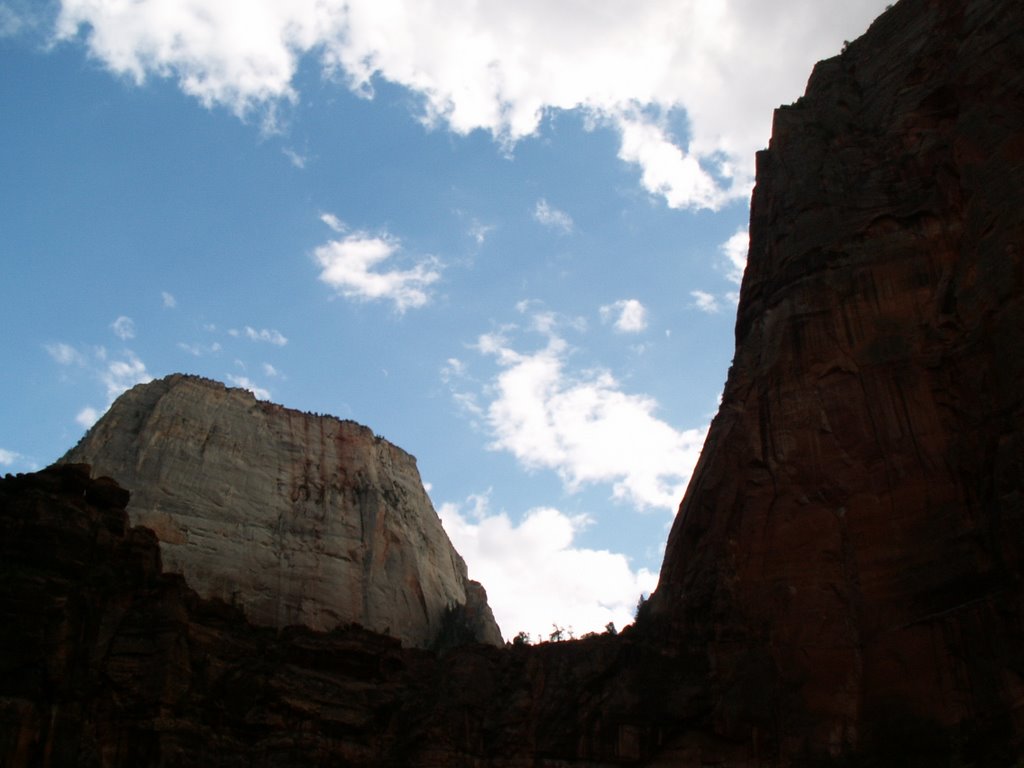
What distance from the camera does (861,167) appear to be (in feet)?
134

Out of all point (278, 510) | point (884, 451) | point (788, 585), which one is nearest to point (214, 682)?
point (788, 585)

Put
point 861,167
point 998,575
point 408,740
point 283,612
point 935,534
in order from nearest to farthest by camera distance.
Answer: point 998,575 < point 935,534 < point 408,740 < point 861,167 < point 283,612

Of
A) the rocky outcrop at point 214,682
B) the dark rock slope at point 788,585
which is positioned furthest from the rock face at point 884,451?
the rocky outcrop at point 214,682

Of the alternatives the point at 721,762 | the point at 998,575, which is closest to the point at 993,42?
the point at 998,575

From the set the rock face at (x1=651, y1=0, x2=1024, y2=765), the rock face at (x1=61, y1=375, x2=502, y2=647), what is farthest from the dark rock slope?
the rock face at (x1=61, y1=375, x2=502, y2=647)

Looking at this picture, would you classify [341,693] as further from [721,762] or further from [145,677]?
[721,762]

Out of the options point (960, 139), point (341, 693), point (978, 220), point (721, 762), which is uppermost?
point (960, 139)

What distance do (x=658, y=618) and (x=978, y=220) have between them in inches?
603

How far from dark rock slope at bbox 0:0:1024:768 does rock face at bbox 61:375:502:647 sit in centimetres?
1266

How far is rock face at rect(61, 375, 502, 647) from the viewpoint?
173ft

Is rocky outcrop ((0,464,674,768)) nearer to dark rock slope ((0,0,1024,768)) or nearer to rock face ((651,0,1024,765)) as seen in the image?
dark rock slope ((0,0,1024,768))

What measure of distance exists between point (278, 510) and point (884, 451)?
3220cm

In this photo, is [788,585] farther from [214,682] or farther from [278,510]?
[278,510]

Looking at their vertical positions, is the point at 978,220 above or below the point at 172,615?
above
